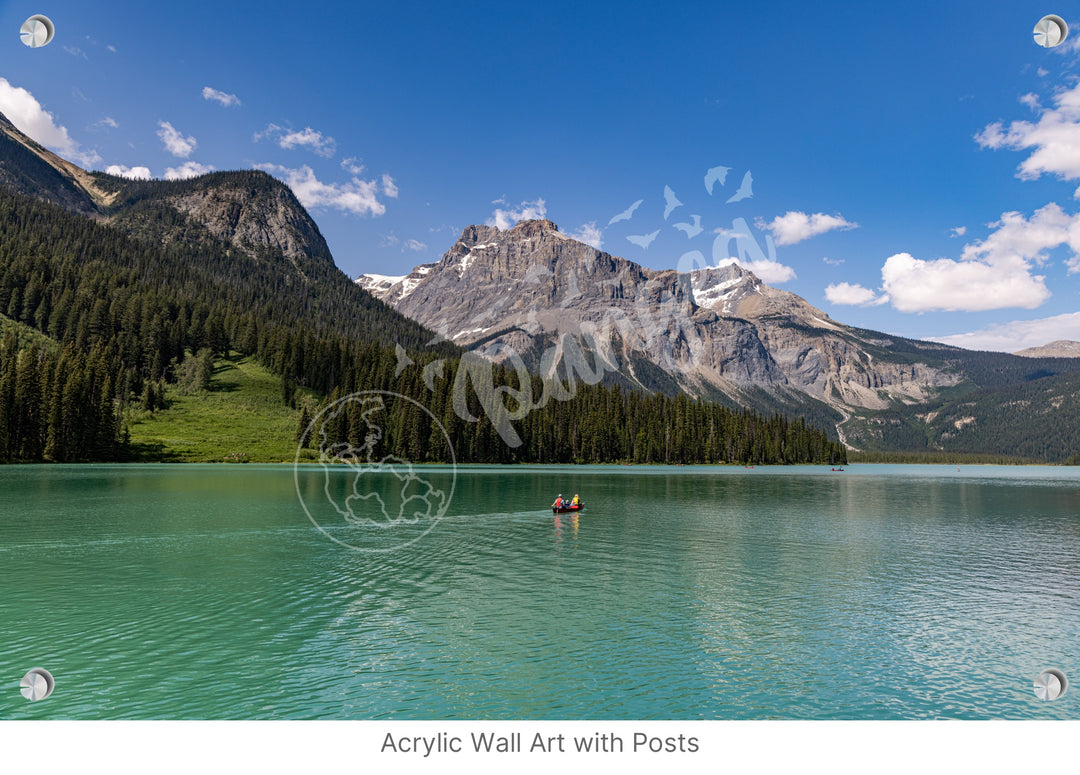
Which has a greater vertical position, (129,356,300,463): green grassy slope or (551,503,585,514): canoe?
(129,356,300,463): green grassy slope

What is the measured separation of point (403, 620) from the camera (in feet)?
86.6

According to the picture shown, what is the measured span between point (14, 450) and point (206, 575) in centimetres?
12473
